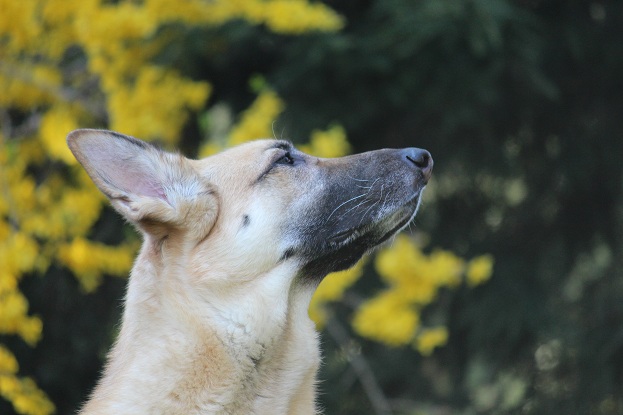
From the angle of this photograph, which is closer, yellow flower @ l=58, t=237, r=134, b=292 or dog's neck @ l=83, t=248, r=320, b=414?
dog's neck @ l=83, t=248, r=320, b=414

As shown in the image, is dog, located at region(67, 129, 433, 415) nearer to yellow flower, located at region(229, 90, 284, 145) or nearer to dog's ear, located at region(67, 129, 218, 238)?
dog's ear, located at region(67, 129, 218, 238)

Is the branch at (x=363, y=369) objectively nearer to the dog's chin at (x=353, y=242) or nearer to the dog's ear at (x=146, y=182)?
the dog's chin at (x=353, y=242)

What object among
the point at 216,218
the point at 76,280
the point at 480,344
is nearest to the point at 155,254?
the point at 216,218

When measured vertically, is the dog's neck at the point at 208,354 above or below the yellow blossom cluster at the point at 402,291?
above

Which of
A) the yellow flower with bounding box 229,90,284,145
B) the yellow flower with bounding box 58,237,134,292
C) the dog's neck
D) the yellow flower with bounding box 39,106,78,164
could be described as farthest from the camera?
the yellow flower with bounding box 229,90,284,145

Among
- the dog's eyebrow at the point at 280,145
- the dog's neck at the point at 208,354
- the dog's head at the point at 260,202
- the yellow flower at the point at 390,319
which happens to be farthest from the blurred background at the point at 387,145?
the dog's neck at the point at 208,354

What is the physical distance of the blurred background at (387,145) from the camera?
5.75m

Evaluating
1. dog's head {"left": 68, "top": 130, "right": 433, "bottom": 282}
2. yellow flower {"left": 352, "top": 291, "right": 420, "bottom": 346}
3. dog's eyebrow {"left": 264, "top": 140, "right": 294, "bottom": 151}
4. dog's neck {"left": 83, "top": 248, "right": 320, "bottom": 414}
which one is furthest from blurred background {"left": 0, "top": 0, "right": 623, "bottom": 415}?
dog's neck {"left": 83, "top": 248, "right": 320, "bottom": 414}

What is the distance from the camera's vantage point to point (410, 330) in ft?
18.6

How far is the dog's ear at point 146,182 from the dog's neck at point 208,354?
9.8 inches

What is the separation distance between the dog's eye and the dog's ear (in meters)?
0.39

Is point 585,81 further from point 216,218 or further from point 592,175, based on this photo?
point 216,218

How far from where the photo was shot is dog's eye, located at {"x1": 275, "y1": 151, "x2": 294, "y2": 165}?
4.14 metres

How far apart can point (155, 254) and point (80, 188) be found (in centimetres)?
299
